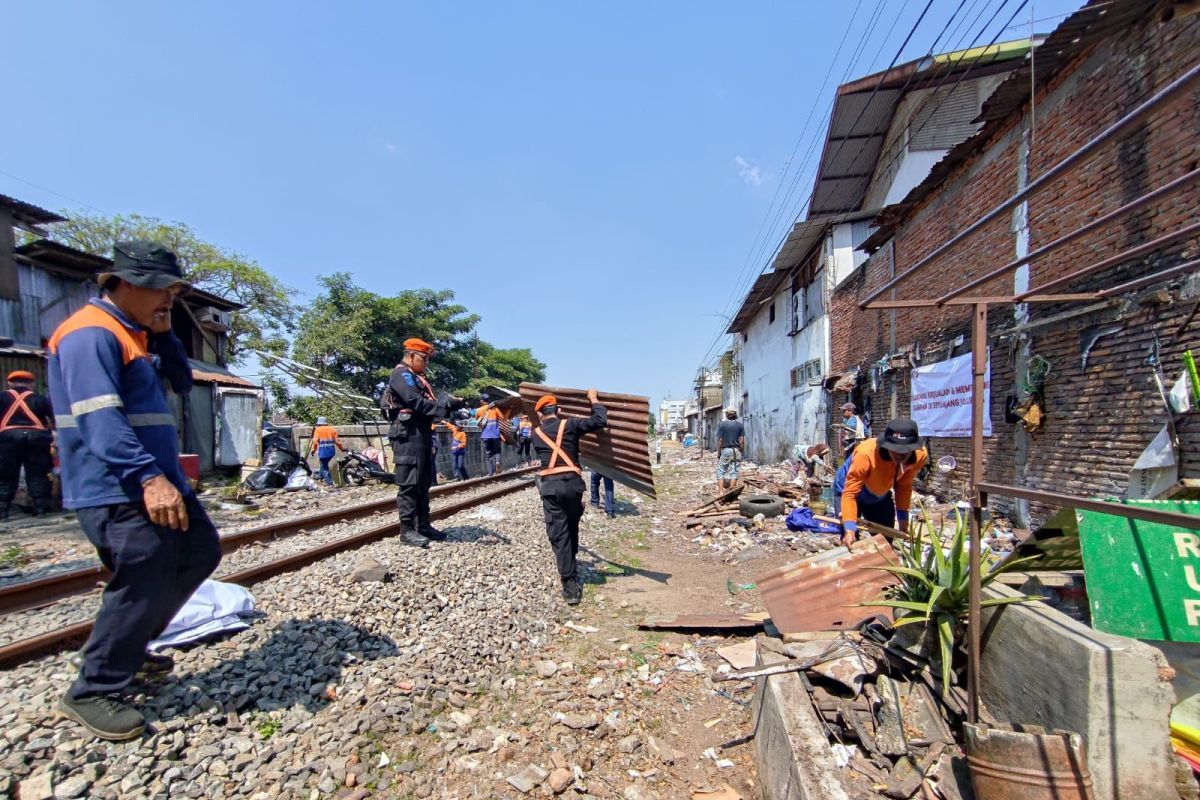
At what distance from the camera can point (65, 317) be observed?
13633mm

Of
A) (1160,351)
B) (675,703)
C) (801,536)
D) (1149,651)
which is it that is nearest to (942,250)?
(1149,651)

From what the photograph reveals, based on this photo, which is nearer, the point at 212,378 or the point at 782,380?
the point at 212,378

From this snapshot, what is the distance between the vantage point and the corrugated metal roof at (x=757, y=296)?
67.9 feet

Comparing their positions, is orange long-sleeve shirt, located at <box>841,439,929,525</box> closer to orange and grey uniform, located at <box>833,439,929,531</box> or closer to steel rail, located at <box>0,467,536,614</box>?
orange and grey uniform, located at <box>833,439,929,531</box>

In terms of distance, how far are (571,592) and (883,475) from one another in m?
2.90

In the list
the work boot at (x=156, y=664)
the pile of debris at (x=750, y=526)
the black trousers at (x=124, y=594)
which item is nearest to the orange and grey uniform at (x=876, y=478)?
the pile of debris at (x=750, y=526)

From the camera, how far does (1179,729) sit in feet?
6.86

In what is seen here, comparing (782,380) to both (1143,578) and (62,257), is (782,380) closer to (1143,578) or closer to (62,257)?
(1143,578)

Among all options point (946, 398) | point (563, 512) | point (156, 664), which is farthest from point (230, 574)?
point (946, 398)

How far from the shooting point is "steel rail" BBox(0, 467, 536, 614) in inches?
165

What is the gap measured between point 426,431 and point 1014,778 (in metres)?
5.12

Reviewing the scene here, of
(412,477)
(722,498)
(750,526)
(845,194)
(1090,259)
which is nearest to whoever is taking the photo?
(412,477)

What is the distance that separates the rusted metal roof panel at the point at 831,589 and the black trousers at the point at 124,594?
3464 millimetres

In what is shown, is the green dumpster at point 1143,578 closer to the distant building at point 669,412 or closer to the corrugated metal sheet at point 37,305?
the corrugated metal sheet at point 37,305
